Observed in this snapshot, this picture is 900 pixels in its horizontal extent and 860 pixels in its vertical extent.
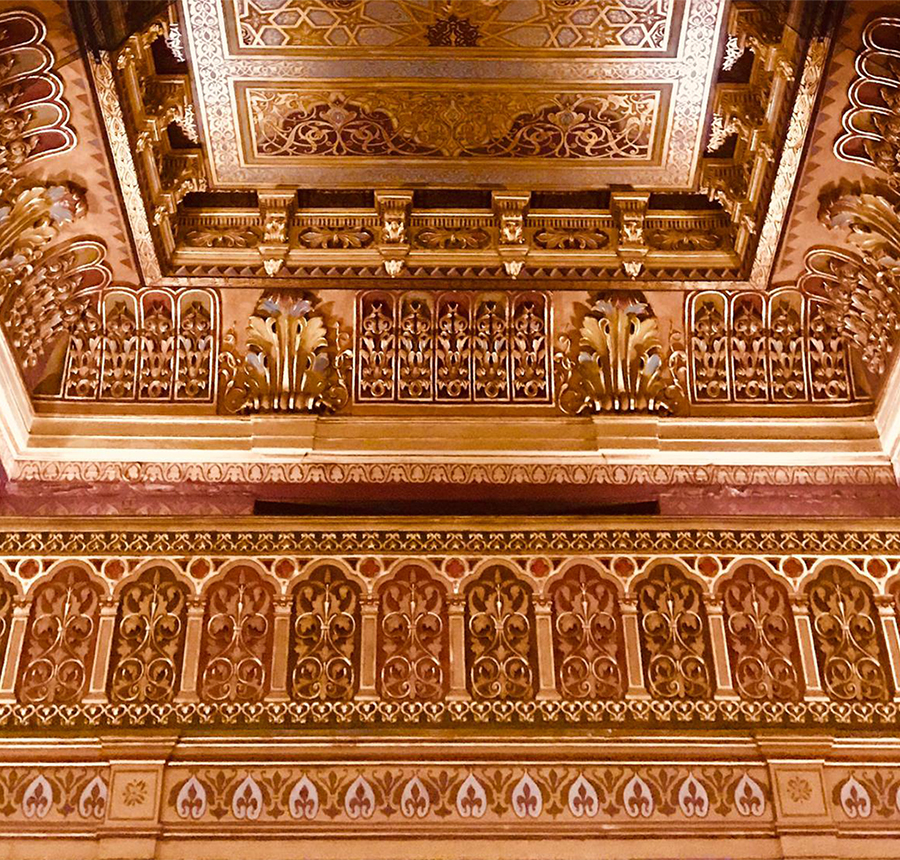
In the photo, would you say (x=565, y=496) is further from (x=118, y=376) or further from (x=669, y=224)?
(x=118, y=376)

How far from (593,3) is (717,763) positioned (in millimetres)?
2977

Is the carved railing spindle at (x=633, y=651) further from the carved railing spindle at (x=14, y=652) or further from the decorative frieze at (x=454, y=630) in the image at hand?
the carved railing spindle at (x=14, y=652)

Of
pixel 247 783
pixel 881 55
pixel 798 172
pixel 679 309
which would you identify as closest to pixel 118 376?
pixel 247 783

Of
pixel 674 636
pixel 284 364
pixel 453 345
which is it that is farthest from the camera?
pixel 453 345

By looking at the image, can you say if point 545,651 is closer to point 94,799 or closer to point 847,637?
point 847,637

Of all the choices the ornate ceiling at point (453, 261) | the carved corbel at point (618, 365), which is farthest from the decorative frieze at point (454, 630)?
the carved corbel at point (618, 365)

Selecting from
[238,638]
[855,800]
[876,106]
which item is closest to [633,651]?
[855,800]

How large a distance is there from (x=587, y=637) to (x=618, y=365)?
51.4 inches

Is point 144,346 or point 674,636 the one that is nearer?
point 674,636

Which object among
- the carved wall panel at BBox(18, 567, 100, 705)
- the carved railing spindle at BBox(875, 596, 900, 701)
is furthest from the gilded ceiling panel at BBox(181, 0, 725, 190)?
the carved railing spindle at BBox(875, 596, 900, 701)

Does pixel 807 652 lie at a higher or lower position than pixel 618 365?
lower

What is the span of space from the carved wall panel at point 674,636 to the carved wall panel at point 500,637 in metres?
0.48

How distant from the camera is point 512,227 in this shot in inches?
228

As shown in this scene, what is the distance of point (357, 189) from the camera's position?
19.0 ft
